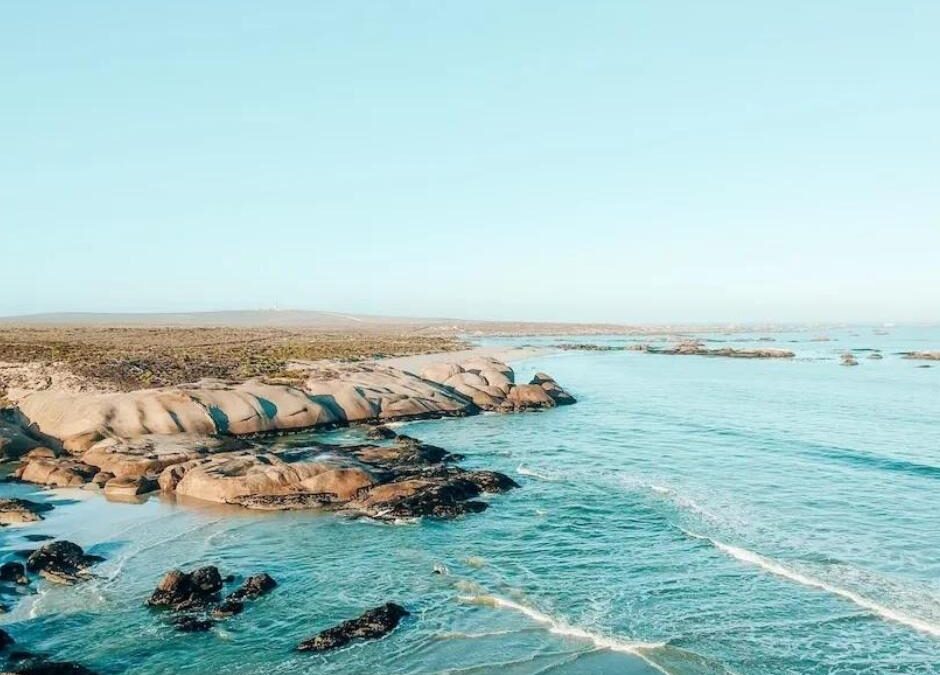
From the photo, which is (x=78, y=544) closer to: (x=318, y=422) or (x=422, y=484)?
(x=422, y=484)

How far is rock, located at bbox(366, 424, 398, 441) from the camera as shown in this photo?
41.8 meters

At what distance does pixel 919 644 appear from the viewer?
15977 mm

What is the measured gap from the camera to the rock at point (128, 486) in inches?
1137

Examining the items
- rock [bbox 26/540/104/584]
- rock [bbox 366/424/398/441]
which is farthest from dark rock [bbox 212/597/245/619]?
rock [bbox 366/424/398/441]

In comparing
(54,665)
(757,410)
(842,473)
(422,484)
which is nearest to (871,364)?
(757,410)

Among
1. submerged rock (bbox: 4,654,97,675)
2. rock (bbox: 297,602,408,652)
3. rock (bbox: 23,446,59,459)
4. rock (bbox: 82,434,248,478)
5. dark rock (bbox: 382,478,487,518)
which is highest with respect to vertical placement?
rock (bbox: 82,434,248,478)

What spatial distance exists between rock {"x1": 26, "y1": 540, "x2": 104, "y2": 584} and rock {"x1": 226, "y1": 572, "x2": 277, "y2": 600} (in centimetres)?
466

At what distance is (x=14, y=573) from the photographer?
64.7 feet

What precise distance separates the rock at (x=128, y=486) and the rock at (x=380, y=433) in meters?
14.2

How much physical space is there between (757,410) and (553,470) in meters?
28.6

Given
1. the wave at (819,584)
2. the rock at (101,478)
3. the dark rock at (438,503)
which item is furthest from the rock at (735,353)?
the rock at (101,478)

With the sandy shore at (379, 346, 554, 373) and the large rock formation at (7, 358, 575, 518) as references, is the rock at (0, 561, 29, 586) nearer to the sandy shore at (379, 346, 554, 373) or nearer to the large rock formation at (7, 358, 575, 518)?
the large rock formation at (7, 358, 575, 518)

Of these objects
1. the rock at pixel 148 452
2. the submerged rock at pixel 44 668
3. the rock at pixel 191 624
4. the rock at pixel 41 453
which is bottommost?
the rock at pixel 191 624

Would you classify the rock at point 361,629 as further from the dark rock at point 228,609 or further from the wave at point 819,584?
the wave at point 819,584
